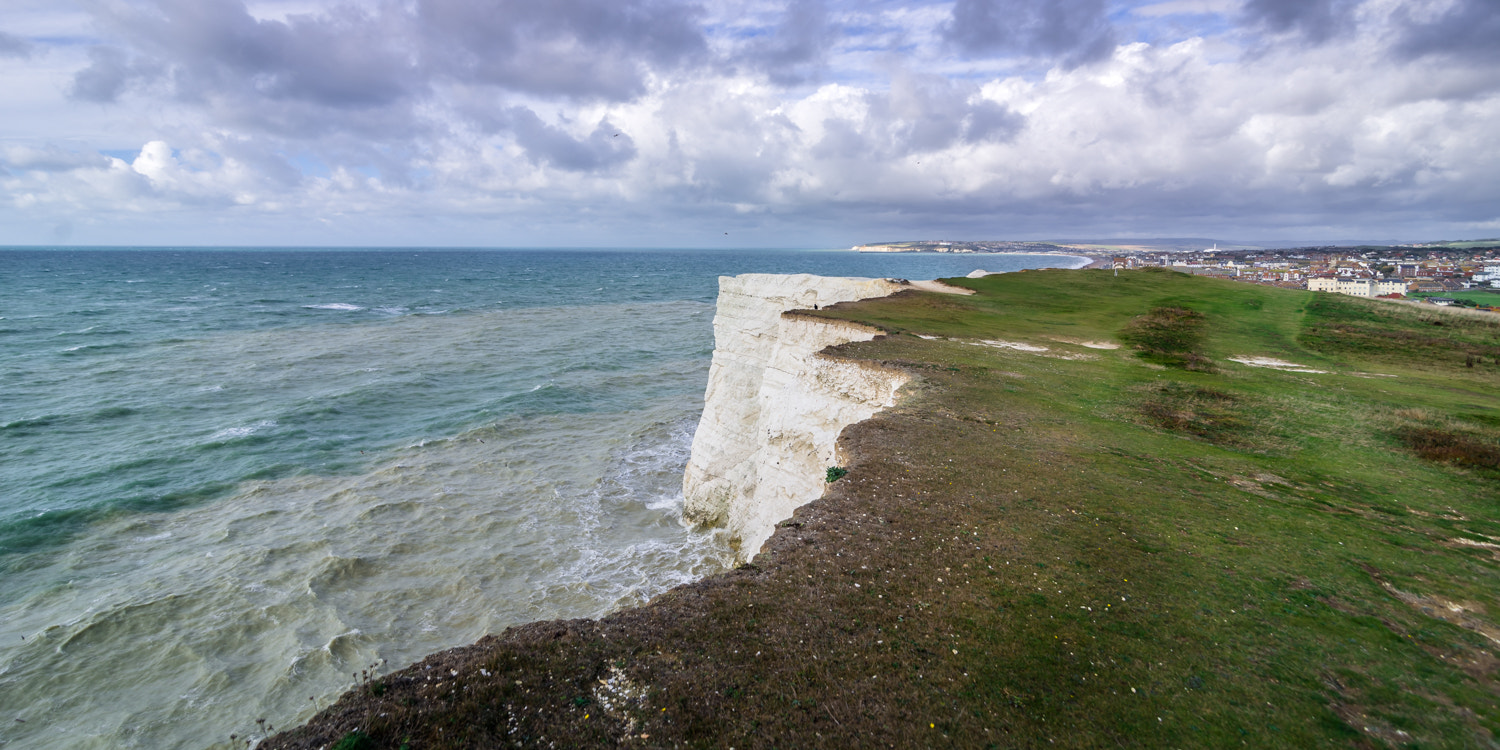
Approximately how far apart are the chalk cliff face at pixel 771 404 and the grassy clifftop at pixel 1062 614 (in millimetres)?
4174

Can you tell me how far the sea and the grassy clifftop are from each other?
6684 mm

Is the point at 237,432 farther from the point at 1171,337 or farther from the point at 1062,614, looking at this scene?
the point at 1171,337

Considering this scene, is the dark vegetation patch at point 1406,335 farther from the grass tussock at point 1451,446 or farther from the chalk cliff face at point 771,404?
the chalk cliff face at point 771,404

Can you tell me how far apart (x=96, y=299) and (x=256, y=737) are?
345 feet

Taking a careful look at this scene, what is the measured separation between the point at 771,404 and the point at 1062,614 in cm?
1660

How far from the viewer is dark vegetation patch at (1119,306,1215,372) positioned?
2464 cm

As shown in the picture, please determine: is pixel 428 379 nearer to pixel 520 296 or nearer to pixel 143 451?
pixel 143 451

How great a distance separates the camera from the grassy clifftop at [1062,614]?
6609mm

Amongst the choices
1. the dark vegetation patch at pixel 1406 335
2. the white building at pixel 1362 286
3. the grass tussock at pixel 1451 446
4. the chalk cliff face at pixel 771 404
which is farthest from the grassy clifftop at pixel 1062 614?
the white building at pixel 1362 286

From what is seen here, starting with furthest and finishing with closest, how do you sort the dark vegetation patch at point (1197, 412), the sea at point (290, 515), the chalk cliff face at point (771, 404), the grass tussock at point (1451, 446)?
1. the chalk cliff face at point (771, 404)
2. the dark vegetation patch at point (1197, 412)
3. the sea at point (290, 515)
4. the grass tussock at point (1451, 446)

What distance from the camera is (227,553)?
69.2 feet

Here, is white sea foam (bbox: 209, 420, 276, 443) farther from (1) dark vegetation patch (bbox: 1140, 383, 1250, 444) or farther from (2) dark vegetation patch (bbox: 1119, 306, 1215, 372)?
(2) dark vegetation patch (bbox: 1119, 306, 1215, 372)

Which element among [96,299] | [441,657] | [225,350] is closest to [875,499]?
[441,657]

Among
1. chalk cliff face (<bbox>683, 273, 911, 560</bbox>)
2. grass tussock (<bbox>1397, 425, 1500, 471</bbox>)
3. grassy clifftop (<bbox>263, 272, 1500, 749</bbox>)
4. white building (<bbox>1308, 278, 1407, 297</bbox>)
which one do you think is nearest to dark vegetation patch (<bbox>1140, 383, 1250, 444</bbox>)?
grassy clifftop (<bbox>263, 272, 1500, 749</bbox>)
